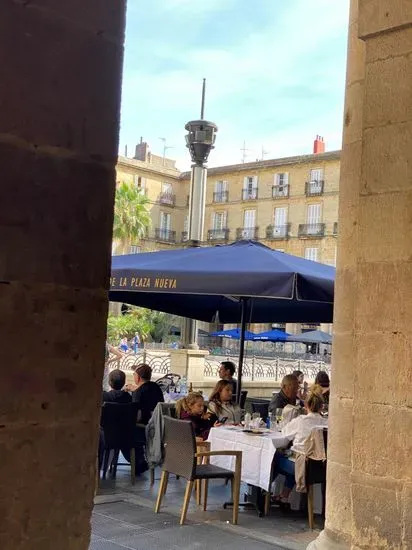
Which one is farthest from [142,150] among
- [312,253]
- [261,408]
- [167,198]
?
[261,408]

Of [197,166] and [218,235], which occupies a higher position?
[218,235]

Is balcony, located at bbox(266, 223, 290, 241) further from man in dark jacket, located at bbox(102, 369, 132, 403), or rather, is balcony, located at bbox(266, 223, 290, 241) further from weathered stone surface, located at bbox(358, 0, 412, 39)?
weathered stone surface, located at bbox(358, 0, 412, 39)

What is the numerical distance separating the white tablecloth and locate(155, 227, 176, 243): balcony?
177 feet

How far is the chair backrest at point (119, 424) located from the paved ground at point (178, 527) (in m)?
0.48

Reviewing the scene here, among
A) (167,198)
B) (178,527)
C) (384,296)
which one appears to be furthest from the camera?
(167,198)

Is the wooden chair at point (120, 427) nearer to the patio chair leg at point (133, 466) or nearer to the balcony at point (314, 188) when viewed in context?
the patio chair leg at point (133, 466)

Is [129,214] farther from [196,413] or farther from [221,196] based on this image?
[196,413]

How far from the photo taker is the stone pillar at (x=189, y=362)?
13719 mm

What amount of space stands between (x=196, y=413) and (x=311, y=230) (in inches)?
1775

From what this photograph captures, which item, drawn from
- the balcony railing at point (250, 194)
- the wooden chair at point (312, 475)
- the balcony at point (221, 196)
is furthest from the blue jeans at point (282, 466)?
the balcony at point (221, 196)

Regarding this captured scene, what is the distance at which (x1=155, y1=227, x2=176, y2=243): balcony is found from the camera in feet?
198

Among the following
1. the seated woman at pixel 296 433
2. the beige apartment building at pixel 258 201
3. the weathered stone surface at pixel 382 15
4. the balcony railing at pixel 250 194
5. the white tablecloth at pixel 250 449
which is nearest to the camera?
the weathered stone surface at pixel 382 15

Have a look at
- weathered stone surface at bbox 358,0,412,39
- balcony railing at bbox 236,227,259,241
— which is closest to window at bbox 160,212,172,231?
balcony railing at bbox 236,227,259,241

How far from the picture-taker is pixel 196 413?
7152mm
